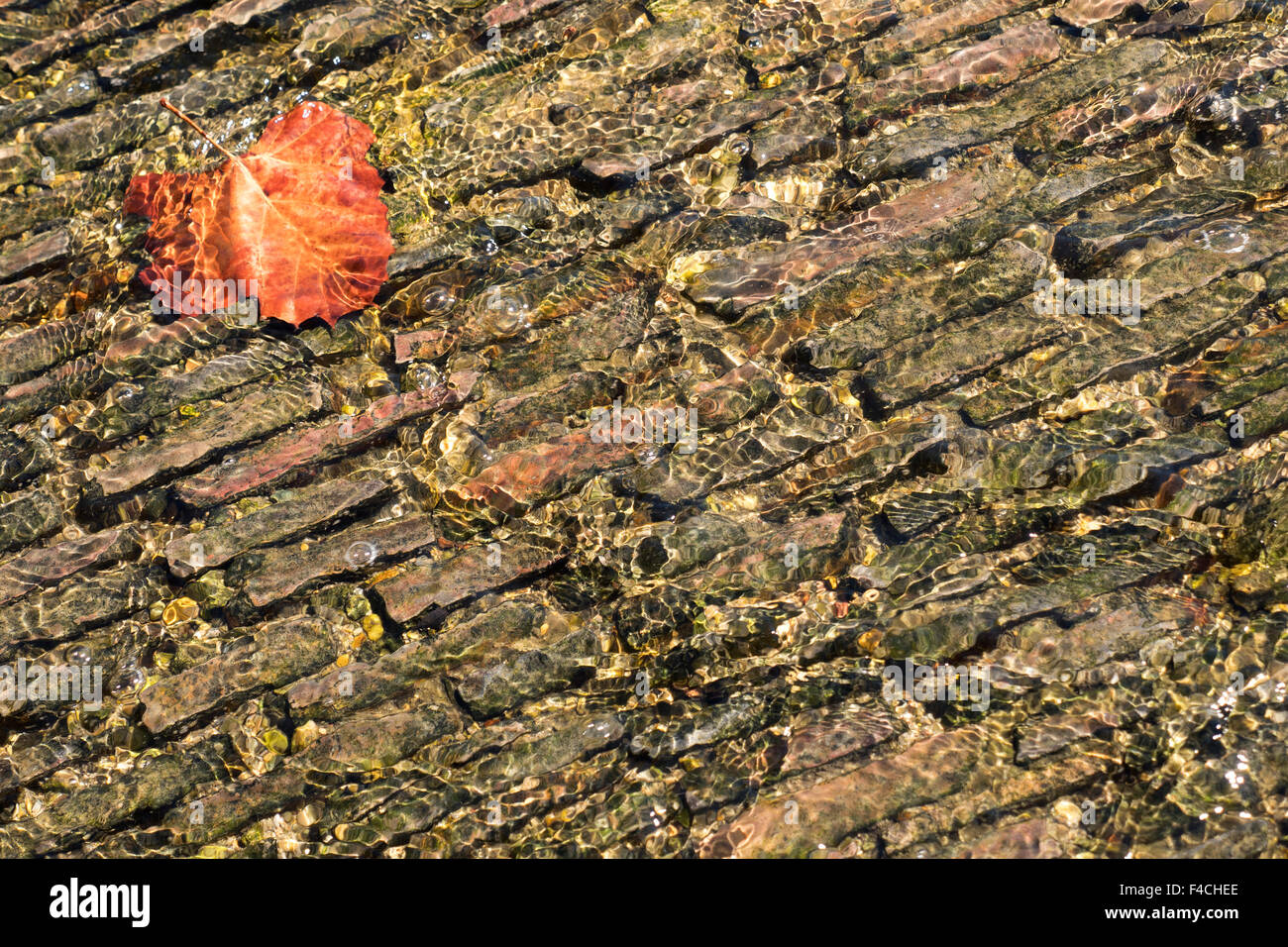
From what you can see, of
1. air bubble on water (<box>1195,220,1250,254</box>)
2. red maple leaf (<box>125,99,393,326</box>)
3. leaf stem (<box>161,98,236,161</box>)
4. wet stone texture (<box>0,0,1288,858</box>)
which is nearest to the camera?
wet stone texture (<box>0,0,1288,858</box>)

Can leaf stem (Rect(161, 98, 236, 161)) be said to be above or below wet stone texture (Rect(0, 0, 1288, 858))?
above

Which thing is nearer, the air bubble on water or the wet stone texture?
the wet stone texture

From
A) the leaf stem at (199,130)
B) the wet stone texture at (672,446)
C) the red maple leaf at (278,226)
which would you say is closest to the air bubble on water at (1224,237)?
the wet stone texture at (672,446)

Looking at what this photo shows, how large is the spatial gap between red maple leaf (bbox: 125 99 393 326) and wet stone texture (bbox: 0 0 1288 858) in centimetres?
8

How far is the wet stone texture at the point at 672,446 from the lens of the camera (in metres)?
2.45

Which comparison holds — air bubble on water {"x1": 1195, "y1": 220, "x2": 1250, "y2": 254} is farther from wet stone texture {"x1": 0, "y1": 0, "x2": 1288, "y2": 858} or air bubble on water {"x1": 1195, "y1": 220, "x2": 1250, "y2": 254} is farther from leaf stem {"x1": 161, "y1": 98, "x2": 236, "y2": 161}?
leaf stem {"x1": 161, "y1": 98, "x2": 236, "y2": 161}

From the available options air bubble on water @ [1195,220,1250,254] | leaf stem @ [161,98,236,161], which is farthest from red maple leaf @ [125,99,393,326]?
air bubble on water @ [1195,220,1250,254]

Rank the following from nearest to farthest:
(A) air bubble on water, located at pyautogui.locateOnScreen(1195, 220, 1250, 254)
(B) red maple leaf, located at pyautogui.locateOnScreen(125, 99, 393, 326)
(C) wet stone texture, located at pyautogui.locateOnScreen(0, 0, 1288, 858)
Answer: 1. (C) wet stone texture, located at pyautogui.locateOnScreen(0, 0, 1288, 858)
2. (A) air bubble on water, located at pyautogui.locateOnScreen(1195, 220, 1250, 254)
3. (B) red maple leaf, located at pyautogui.locateOnScreen(125, 99, 393, 326)

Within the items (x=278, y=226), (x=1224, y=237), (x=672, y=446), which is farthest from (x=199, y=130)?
(x=1224, y=237)

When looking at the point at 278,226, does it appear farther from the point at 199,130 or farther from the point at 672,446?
the point at 672,446

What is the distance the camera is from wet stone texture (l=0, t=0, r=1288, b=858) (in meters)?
2.45

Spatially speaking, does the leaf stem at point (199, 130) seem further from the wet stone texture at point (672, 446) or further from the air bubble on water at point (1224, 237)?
the air bubble on water at point (1224, 237)
